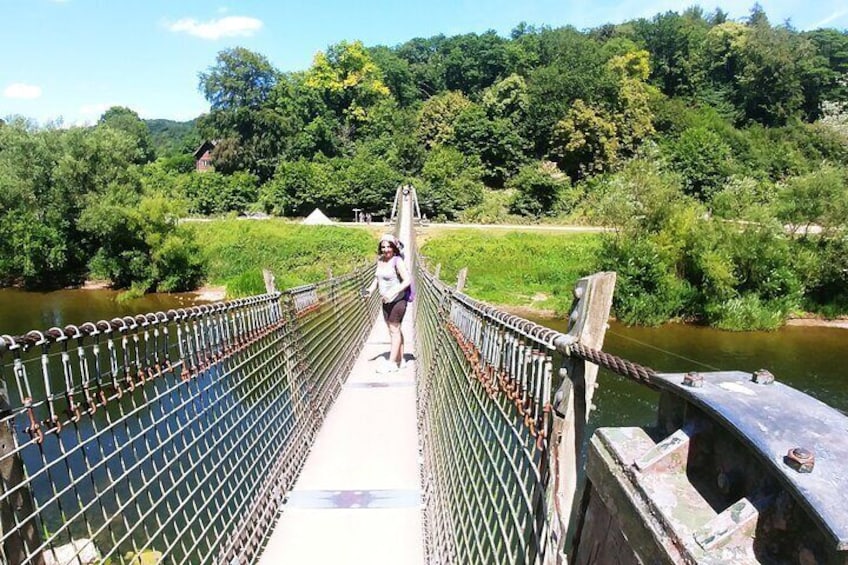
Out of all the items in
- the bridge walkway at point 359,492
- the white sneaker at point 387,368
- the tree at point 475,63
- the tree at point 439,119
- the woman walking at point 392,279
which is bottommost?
the bridge walkway at point 359,492

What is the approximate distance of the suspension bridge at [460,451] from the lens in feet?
2.13

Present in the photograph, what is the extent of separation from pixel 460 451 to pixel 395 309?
6.99ft

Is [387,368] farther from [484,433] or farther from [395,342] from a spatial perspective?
[484,433]

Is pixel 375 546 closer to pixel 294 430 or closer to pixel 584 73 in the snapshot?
pixel 294 430

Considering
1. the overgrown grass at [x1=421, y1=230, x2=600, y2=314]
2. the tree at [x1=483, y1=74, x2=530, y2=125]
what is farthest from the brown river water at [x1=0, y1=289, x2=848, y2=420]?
the tree at [x1=483, y1=74, x2=530, y2=125]

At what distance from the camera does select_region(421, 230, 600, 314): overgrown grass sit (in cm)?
1755

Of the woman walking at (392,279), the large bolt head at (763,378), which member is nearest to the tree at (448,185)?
the woman walking at (392,279)

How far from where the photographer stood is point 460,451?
267 centimetres

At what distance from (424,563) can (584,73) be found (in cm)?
3667

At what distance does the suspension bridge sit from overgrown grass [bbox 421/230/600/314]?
42.5 ft

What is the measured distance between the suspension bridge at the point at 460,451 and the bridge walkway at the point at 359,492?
0.04ft

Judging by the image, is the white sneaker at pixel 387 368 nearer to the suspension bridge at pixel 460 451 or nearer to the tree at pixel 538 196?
the suspension bridge at pixel 460 451

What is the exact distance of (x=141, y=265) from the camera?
1908 centimetres

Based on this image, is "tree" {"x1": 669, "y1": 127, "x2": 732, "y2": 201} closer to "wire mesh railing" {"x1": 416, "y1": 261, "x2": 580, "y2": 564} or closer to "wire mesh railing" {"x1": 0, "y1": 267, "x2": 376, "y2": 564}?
"wire mesh railing" {"x1": 0, "y1": 267, "x2": 376, "y2": 564}
